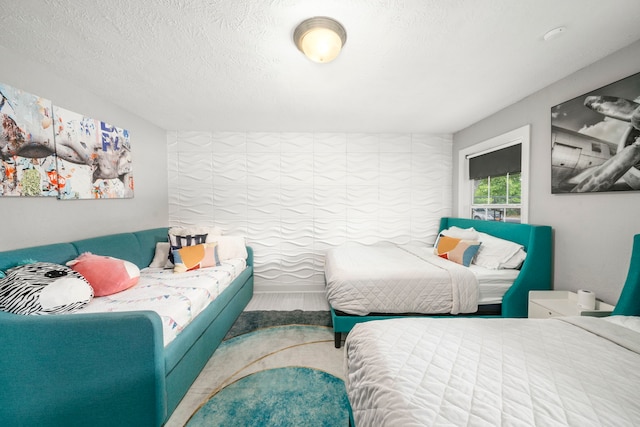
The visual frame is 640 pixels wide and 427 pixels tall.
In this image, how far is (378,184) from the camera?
12.8ft

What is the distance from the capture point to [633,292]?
1.51 meters

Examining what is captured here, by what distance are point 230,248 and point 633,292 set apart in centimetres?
363

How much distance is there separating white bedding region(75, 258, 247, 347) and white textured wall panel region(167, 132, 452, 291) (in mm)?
1238

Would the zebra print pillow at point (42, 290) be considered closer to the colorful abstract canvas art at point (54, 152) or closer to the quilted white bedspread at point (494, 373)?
the colorful abstract canvas art at point (54, 152)

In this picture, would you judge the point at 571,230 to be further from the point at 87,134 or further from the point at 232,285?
the point at 87,134

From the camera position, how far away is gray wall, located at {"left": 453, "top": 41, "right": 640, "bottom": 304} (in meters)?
1.79

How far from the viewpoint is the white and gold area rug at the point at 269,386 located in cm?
156

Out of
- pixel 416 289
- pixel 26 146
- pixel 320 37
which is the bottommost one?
pixel 416 289

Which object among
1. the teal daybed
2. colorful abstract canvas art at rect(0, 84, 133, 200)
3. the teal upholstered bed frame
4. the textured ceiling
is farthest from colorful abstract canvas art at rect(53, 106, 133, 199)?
the teal upholstered bed frame

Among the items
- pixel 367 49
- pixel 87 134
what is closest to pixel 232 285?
pixel 87 134

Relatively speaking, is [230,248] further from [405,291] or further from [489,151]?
[489,151]

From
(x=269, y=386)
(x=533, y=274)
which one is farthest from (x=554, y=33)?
(x=269, y=386)

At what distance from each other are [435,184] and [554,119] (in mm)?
1772

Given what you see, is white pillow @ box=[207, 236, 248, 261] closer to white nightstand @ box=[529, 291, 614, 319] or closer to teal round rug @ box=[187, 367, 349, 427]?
teal round rug @ box=[187, 367, 349, 427]
